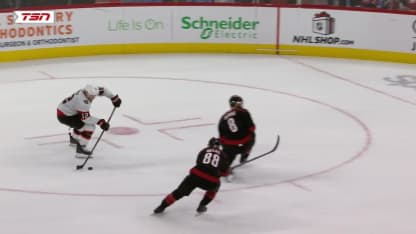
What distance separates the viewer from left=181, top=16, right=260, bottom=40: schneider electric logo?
18125 mm

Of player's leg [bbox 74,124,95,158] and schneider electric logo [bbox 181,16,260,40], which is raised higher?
schneider electric logo [bbox 181,16,260,40]

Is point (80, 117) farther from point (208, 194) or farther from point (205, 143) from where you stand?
point (208, 194)

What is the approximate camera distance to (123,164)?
1020 cm

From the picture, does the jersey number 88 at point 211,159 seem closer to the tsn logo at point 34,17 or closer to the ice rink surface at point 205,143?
the ice rink surface at point 205,143

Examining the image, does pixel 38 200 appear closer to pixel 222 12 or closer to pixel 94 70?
pixel 94 70

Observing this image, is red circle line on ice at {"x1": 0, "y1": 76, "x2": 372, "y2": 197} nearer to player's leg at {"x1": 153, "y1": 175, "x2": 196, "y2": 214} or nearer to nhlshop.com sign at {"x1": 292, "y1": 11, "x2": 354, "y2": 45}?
player's leg at {"x1": 153, "y1": 175, "x2": 196, "y2": 214}

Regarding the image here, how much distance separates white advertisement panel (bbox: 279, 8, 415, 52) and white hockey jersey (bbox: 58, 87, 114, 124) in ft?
27.5

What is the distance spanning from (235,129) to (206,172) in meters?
1.40

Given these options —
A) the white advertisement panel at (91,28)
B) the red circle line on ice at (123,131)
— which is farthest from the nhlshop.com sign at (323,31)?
the red circle line on ice at (123,131)

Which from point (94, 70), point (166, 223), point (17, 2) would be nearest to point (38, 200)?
point (166, 223)

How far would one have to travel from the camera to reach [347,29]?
1756 cm

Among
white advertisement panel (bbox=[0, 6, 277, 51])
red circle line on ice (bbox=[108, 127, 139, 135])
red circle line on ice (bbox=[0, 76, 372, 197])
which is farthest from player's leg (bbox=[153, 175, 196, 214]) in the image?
white advertisement panel (bbox=[0, 6, 277, 51])

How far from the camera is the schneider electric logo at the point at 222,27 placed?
714 inches

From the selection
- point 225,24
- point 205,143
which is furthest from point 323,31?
point 205,143
